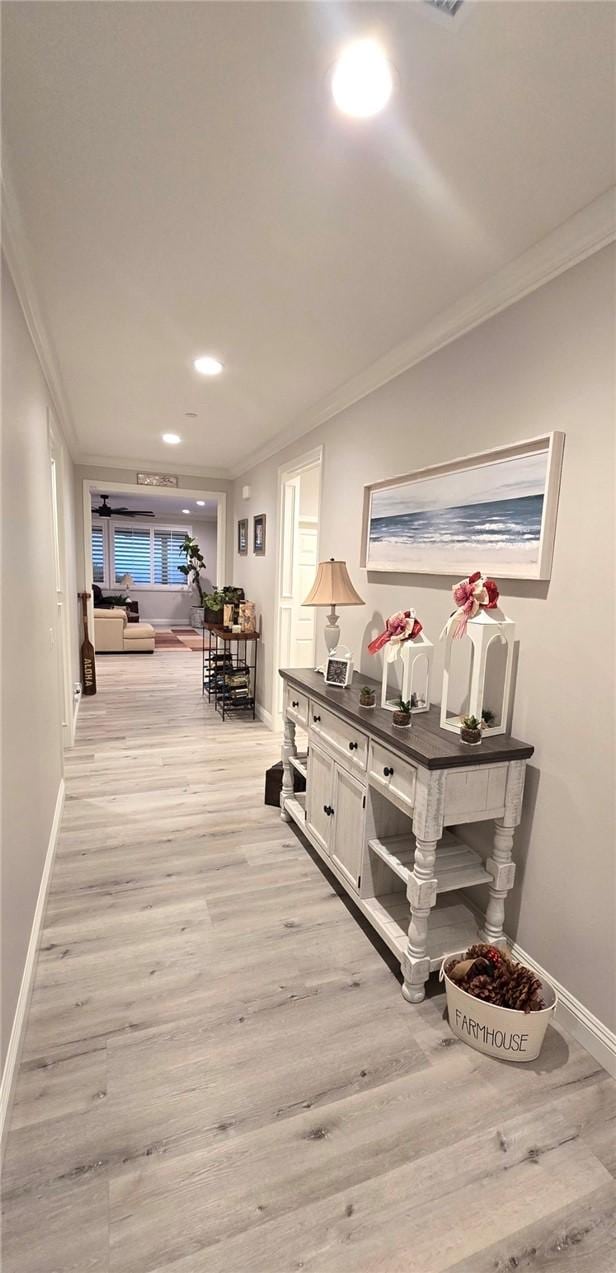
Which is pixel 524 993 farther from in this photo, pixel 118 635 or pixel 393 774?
pixel 118 635

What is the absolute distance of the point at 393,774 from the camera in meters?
1.95

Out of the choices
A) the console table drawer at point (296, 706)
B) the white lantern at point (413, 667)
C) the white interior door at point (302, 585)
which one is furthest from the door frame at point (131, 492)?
the white lantern at point (413, 667)

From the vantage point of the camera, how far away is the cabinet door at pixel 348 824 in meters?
2.19

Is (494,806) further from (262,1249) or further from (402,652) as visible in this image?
(262,1249)

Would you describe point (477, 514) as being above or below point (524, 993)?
above

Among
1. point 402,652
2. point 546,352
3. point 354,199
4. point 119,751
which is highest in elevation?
point 354,199

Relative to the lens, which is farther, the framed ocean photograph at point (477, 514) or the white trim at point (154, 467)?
the white trim at point (154, 467)

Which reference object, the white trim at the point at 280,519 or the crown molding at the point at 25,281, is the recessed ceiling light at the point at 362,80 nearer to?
the crown molding at the point at 25,281

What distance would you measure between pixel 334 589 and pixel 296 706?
69cm

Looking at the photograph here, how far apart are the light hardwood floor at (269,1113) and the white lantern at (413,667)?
3.22 ft

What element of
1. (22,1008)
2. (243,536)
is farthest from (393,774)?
(243,536)

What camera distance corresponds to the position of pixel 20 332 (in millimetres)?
2018

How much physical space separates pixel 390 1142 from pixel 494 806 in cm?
96

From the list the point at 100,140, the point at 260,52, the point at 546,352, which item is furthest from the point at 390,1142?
the point at 100,140
